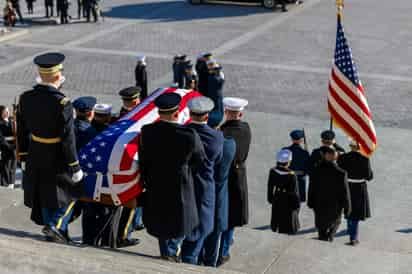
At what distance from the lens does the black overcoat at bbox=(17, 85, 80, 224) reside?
5781mm

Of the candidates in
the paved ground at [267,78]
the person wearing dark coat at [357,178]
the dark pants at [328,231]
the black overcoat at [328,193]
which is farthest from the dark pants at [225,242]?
the person wearing dark coat at [357,178]

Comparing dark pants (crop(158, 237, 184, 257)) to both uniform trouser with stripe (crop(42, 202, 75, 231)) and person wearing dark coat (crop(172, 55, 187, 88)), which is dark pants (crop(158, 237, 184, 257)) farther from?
person wearing dark coat (crop(172, 55, 187, 88))

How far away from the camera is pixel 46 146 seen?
19.4ft

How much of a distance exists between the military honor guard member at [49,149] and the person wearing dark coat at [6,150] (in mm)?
3458

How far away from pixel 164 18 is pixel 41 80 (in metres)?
18.2

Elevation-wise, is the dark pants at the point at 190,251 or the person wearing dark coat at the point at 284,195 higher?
the dark pants at the point at 190,251

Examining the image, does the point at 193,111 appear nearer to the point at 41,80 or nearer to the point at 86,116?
the point at 41,80

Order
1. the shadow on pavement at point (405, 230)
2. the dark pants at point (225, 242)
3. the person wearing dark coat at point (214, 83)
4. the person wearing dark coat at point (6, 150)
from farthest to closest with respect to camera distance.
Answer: the person wearing dark coat at point (214, 83) < the person wearing dark coat at point (6, 150) < the shadow on pavement at point (405, 230) < the dark pants at point (225, 242)

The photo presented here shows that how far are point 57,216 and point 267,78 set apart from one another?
1110 centimetres

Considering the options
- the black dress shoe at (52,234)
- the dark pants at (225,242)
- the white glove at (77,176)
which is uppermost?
the white glove at (77,176)

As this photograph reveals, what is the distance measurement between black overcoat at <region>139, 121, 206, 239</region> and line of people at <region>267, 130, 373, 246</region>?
8.27 ft

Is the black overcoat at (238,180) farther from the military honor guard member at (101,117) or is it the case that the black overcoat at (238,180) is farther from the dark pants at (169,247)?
Result: the military honor guard member at (101,117)

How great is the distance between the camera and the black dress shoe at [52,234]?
6.07 m

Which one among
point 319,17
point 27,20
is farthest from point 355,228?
point 27,20
